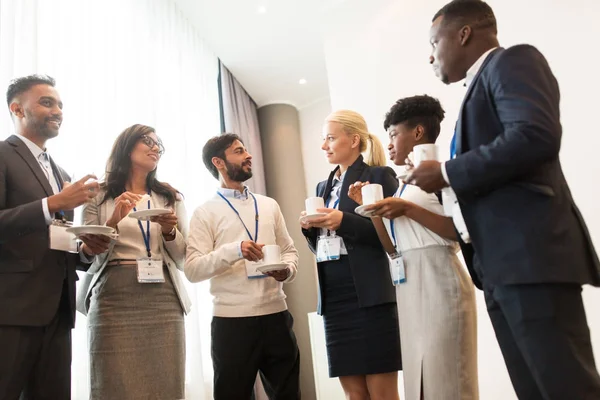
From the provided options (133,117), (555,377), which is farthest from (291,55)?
(555,377)

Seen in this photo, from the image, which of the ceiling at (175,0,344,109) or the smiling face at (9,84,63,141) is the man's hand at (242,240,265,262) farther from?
the ceiling at (175,0,344,109)

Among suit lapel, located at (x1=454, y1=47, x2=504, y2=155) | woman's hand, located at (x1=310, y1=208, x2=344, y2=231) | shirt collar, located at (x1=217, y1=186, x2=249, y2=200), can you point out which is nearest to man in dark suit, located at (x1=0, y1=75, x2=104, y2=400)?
shirt collar, located at (x1=217, y1=186, x2=249, y2=200)

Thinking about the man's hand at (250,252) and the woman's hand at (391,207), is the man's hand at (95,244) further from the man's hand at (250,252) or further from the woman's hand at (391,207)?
the woman's hand at (391,207)

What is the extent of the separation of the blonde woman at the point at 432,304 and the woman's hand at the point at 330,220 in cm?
22

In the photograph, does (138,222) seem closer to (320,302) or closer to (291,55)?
(320,302)

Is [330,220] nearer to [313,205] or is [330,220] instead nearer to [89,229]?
[313,205]

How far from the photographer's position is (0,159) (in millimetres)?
1838

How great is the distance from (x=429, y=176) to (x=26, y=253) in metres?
1.42

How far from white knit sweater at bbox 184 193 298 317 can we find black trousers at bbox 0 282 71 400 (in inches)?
22.1

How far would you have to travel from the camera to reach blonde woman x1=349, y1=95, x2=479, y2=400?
1.57 metres

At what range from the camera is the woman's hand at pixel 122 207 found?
78.2 inches

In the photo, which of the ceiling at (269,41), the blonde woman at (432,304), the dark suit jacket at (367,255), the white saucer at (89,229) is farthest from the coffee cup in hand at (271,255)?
the ceiling at (269,41)

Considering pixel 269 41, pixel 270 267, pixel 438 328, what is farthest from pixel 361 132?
pixel 269 41

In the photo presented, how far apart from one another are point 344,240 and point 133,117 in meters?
1.95
